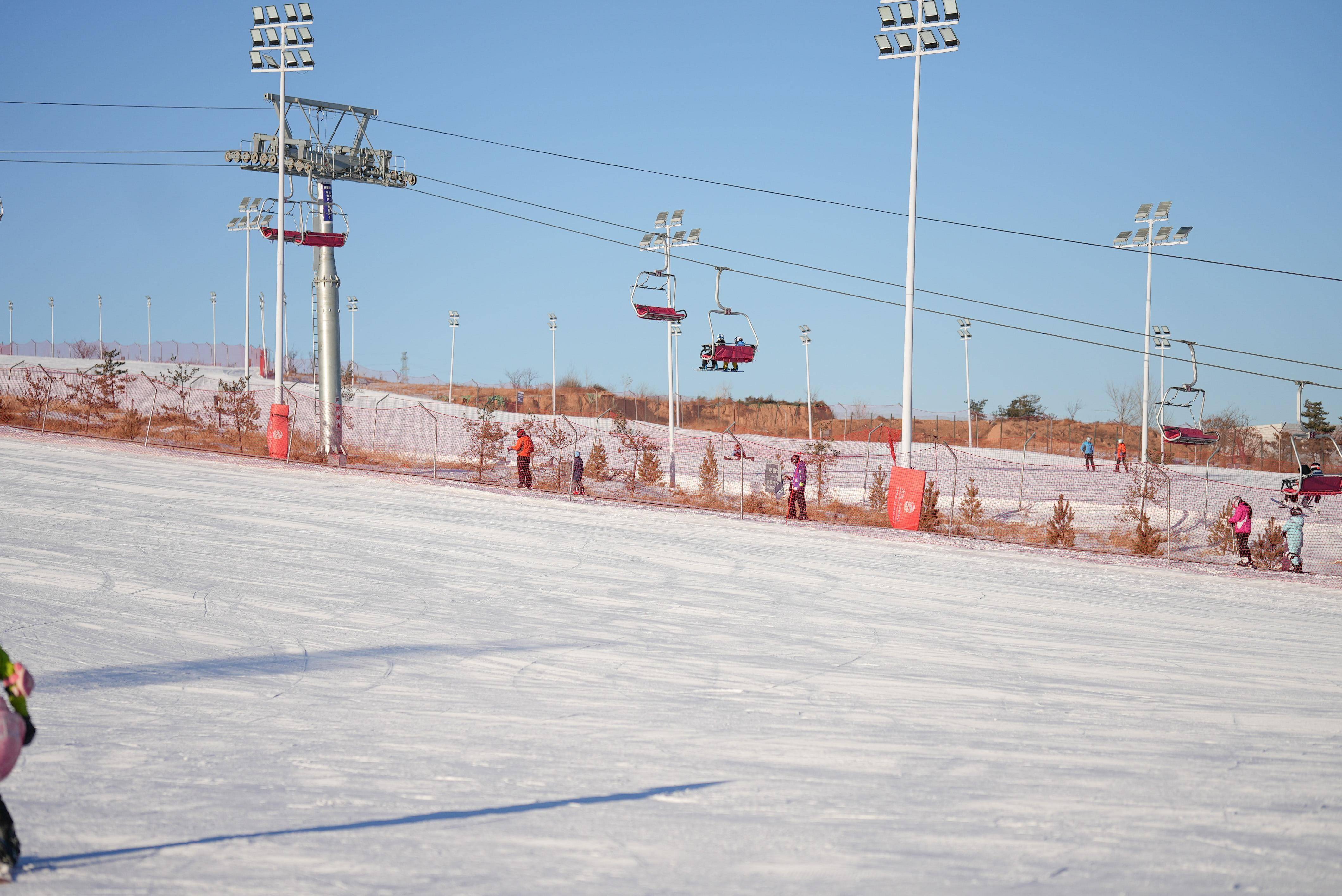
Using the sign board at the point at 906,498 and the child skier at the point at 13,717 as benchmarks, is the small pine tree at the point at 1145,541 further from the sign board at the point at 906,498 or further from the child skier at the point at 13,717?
the child skier at the point at 13,717

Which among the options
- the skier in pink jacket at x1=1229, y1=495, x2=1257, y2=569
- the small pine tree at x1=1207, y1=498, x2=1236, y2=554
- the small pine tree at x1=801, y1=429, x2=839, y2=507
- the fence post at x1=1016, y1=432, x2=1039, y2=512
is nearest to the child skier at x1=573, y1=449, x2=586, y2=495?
the small pine tree at x1=801, y1=429, x2=839, y2=507

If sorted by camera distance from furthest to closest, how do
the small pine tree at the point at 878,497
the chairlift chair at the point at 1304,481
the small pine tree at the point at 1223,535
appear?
1. the small pine tree at the point at 878,497
2. the small pine tree at the point at 1223,535
3. the chairlift chair at the point at 1304,481

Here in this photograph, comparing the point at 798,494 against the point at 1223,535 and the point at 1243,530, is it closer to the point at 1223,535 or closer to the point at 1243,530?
the point at 1243,530

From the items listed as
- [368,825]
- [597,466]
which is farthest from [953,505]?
[368,825]

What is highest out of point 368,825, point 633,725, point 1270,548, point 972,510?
point 972,510

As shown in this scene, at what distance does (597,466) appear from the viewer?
31844mm

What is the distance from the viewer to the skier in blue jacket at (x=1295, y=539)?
19672mm

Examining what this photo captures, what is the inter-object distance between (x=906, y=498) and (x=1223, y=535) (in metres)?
9.55

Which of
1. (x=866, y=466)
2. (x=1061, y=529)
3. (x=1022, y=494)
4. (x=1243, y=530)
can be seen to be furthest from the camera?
(x=1022, y=494)

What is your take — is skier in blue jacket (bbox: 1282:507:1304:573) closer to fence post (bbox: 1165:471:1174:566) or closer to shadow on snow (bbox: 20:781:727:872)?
fence post (bbox: 1165:471:1174:566)

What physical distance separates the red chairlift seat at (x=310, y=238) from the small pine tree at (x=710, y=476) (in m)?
13.2

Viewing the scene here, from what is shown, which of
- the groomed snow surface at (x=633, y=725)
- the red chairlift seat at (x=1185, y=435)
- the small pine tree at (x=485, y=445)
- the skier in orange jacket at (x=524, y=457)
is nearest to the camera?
the groomed snow surface at (x=633, y=725)

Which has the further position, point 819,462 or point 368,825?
point 819,462

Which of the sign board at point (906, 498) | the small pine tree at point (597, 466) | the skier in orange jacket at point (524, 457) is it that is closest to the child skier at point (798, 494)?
the sign board at point (906, 498)
